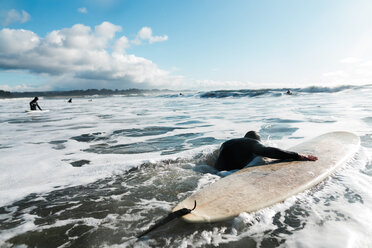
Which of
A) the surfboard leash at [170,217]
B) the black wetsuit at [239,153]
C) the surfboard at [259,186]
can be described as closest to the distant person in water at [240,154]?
the black wetsuit at [239,153]

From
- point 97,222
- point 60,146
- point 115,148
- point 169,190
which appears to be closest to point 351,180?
point 169,190

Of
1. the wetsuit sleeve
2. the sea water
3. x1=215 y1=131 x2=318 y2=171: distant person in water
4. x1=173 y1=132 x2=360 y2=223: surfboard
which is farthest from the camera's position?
x1=215 y1=131 x2=318 y2=171: distant person in water

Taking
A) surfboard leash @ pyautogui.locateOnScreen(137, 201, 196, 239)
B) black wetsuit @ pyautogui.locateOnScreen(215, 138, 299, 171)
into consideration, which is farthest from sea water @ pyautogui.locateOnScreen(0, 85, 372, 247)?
black wetsuit @ pyautogui.locateOnScreen(215, 138, 299, 171)

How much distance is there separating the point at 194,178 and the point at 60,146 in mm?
4073

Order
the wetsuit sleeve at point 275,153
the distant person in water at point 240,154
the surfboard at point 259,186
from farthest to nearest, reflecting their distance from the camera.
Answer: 1. the distant person in water at point 240,154
2. the wetsuit sleeve at point 275,153
3. the surfboard at point 259,186

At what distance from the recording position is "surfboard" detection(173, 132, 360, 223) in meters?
2.21

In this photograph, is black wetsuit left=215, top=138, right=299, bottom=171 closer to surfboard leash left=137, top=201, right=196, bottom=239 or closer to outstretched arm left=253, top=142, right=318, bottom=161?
outstretched arm left=253, top=142, right=318, bottom=161

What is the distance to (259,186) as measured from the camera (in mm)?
2746

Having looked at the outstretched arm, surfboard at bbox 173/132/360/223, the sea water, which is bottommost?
the sea water

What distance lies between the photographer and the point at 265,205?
2.37 meters

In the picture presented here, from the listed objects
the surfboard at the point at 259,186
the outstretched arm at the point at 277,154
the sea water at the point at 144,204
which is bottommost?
the sea water at the point at 144,204

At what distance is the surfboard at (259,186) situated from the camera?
2210 mm

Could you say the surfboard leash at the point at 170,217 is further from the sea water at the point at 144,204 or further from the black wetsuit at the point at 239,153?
the black wetsuit at the point at 239,153

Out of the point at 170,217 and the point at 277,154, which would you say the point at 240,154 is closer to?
the point at 277,154
